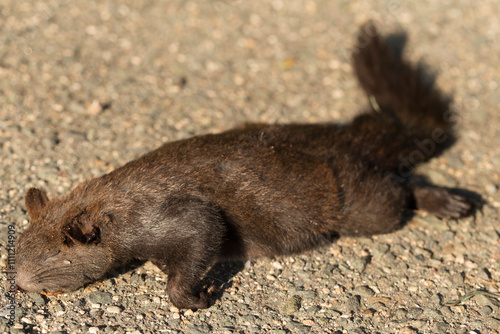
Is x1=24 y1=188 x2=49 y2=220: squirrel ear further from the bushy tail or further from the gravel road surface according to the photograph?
the bushy tail

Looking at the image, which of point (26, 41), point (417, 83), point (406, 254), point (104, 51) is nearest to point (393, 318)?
point (406, 254)

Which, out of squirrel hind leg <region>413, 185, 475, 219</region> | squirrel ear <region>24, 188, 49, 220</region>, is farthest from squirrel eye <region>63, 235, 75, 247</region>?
squirrel hind leg <region>413, 185, 475, 219</region>

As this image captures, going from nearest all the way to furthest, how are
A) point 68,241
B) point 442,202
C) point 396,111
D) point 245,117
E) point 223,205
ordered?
point 68,241 < point 223,205 < point 442,202 < point 396,111 < point 245,117

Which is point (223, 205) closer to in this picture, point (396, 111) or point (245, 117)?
point (245, 117)

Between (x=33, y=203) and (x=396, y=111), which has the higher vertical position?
(x=396, y=111)

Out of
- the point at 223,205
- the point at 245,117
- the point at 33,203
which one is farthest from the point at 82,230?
the point at 245,117

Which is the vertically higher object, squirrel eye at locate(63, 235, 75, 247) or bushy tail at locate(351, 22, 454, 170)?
bushy tail at locate(351, 22, 454, 170)

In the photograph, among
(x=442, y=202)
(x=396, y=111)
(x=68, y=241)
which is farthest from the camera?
(x=396, y=111)
